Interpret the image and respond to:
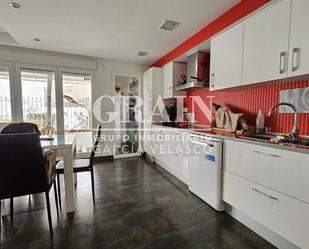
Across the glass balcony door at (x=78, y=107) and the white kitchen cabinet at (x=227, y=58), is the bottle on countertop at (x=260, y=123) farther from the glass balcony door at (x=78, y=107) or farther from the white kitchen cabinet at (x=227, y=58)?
the glass balcony door at (x=78, y=107)

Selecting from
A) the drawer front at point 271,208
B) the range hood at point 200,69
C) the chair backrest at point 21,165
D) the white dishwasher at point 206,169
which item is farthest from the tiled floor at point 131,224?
the range hood at point 200,69

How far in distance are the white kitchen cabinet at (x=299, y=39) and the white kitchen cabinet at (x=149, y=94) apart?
8.73 ft

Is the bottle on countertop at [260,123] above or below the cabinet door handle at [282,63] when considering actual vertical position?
below

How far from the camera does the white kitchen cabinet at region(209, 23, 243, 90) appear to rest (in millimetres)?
1942

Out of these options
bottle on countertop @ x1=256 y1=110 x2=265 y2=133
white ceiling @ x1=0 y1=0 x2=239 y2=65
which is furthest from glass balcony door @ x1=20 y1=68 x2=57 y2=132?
bottle on countertop @ x1=256 y1=110 x2=265 y2=133

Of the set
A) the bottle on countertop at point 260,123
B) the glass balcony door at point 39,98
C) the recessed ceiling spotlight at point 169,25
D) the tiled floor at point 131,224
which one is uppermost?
the recessed ceiling spotlight at point 169,25

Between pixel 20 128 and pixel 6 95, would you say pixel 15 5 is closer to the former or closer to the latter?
pixel 20 128

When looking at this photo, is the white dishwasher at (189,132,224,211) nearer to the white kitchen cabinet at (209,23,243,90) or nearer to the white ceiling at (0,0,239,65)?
the white kitchen cabinet at (209,23,243,90)

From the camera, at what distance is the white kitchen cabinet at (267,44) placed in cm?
150

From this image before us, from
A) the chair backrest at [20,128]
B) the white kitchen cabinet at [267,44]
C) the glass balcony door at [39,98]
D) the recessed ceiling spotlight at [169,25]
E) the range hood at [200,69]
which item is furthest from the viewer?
the glass balcony door at [39,98]

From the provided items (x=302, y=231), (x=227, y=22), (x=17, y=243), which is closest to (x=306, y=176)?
(x=302, y=231)

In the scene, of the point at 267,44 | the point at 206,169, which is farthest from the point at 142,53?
the point at 206,169

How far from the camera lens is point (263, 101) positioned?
2008mm

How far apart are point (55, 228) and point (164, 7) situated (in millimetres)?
2717
